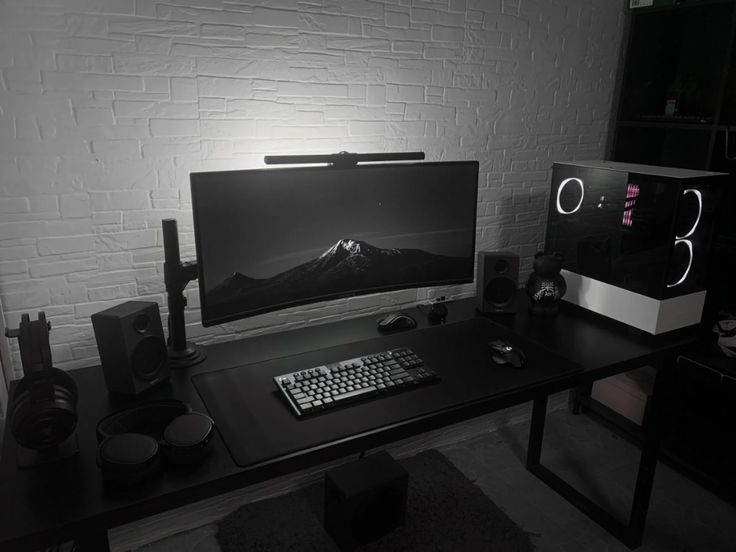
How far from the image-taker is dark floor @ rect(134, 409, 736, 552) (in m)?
1.94

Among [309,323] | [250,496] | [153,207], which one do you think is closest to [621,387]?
[309,323]

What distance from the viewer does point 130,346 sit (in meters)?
1.30

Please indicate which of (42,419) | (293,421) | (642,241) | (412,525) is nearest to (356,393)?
(293,421)

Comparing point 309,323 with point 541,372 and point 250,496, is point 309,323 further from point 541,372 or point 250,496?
point 541,372

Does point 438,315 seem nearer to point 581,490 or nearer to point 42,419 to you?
point 581,490

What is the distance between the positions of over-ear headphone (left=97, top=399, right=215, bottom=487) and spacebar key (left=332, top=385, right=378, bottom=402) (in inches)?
11.5

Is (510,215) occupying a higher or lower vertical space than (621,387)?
higher

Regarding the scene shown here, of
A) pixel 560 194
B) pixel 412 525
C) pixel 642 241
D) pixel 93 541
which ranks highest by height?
pixel 560 194

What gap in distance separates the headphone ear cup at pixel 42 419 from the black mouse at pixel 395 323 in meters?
0.90

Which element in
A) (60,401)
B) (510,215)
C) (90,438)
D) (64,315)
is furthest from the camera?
(510,215)

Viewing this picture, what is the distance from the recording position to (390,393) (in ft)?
4.48

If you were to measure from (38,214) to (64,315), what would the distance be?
0.30 meters

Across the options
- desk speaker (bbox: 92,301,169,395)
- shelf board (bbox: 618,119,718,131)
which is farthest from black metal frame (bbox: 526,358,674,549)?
desk speaker (bbox: 92,301,169,395)

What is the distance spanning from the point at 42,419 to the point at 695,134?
2.63 metres
